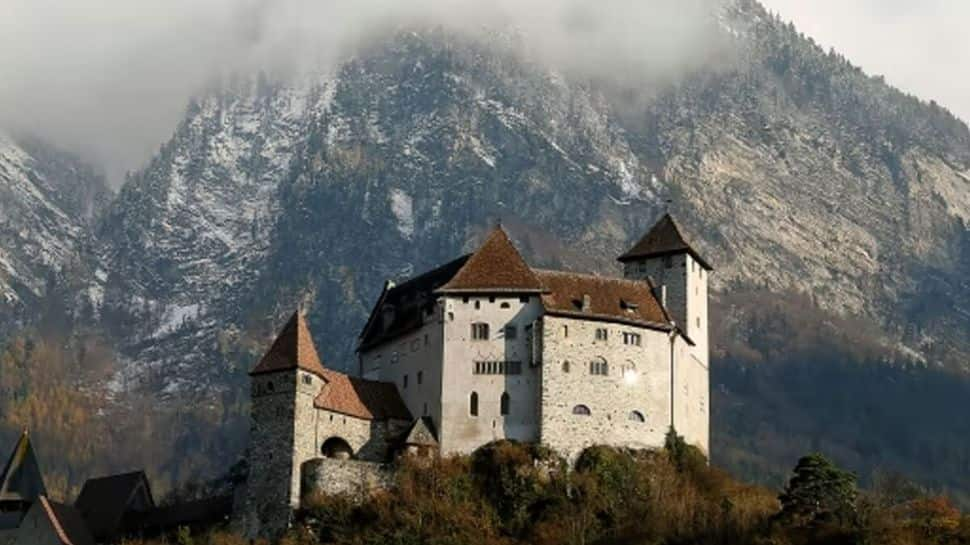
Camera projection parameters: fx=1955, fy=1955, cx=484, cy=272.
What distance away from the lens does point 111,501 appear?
13638 cm

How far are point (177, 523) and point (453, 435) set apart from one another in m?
19.9

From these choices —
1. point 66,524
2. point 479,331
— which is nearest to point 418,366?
point 479,331

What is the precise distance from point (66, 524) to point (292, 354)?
69.8ft

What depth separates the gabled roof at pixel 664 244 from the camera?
136 metres

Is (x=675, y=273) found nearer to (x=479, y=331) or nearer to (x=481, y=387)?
(x=479, y=331)

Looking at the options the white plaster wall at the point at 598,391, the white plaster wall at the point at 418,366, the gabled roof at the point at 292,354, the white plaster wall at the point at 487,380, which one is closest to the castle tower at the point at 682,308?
the white plaster wall at the point at 598,391

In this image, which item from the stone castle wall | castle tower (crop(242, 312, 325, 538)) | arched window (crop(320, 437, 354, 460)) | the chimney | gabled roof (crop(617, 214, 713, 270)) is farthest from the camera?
gabled roof (crop(617, 214, 713, 270))

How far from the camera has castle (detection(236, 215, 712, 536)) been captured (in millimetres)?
121625

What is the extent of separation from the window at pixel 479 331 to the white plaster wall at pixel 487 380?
0.70 feet

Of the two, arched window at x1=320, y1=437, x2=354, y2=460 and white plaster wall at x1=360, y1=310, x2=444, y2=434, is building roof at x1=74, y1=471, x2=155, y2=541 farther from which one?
white plaster wall at x1=360, y1=310, x2=444, y2=434

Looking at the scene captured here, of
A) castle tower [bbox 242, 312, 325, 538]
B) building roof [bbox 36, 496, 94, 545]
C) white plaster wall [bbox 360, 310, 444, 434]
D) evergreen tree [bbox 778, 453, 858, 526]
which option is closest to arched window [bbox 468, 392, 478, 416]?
white plaster wall [bbox 360, 310, 444, 434]

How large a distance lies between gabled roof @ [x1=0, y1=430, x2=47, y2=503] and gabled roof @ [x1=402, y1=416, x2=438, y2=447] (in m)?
29.8

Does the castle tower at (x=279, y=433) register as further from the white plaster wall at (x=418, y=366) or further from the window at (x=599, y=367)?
the window at (x=599, y=367)

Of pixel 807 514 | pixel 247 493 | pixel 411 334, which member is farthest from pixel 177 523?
pixel 807 514
